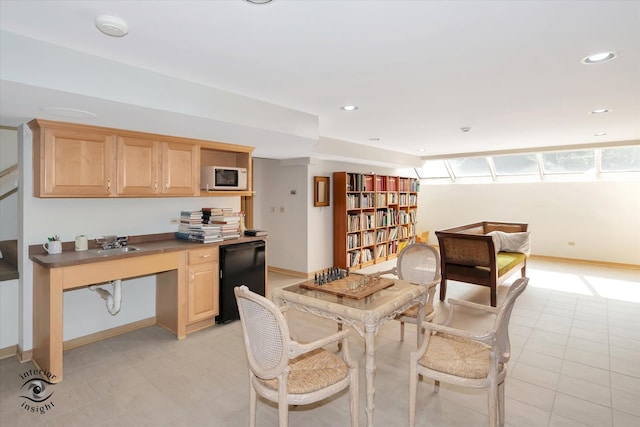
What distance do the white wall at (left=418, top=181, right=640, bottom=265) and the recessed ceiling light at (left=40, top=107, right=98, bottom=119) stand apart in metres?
7.90

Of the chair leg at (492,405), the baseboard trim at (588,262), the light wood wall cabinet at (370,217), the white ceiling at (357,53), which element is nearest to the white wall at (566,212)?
the baseboard trim at (588,262)

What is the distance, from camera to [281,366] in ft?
5.65

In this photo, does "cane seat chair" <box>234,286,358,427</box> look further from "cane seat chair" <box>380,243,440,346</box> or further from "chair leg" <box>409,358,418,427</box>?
"cane seat chair" <box>380,243,440,346</box>

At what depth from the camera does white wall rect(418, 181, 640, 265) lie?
6.64 meters

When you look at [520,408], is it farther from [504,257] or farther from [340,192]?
[340,192]

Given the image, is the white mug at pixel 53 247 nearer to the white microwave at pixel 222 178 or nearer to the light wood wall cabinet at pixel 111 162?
the light wood wall cabinet at pixel 111 162

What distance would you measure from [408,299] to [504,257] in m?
3.51

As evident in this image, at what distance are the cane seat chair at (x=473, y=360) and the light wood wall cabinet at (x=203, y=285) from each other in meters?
2.31

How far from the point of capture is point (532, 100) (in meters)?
3.37

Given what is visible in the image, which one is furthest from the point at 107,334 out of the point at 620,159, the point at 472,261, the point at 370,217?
the point at 620,159

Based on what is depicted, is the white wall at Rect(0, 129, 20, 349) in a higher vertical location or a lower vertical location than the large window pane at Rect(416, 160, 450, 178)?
lower

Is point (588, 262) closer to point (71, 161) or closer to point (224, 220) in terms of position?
point (224, 220)

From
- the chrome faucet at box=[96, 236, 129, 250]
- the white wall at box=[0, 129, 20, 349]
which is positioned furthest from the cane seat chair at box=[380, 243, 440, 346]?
the white wall at box=[0, 129, 20, 349]

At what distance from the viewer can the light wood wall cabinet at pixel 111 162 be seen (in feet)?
9.09
